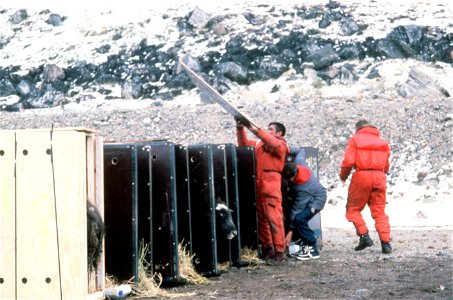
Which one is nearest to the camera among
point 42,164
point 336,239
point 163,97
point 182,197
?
point 42,164

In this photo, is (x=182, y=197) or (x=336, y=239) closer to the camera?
(x=182, y=197)

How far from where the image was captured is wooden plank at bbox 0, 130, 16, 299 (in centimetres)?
610

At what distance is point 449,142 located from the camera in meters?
27.3

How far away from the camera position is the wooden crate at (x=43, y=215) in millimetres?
6059

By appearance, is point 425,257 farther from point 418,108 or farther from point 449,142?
point 418,108

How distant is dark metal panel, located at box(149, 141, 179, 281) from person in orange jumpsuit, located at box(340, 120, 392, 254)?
326 centimetres

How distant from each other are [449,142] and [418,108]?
3.37 m

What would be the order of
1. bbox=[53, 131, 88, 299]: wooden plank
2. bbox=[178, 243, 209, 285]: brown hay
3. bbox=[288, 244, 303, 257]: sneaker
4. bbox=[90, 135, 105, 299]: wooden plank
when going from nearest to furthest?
1. bbox=[53, 131, 88, 299]: wooden plank
2. bbox=[90, 135, 105, 299]: wooden plank
3. bbox=[178, 243, 209, 285]: brown hay
4. bbox=[288, 244, 303, 257]: sneaker

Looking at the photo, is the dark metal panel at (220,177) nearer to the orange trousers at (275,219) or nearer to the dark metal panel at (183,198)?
the dark metal panel at (183,198)

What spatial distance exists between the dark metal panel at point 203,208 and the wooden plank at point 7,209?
9.35ft

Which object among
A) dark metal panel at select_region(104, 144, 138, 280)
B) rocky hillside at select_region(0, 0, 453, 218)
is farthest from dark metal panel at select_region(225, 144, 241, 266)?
rocky hillside at select_region(0, 0, 453, 218)

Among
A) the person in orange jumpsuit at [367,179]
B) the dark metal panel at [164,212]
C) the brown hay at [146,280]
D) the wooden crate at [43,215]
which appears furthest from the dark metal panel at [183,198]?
the person in orange jumpsuit at [367,179]

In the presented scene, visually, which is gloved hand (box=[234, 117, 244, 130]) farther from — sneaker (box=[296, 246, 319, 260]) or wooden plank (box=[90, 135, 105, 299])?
wooden plank (box=[90, 135, 105, 299])

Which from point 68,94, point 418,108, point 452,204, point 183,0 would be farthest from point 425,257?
point 183,0
